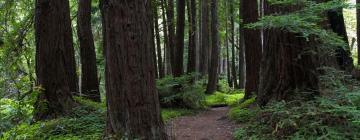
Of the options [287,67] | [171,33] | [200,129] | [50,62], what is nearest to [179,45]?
[171,33]

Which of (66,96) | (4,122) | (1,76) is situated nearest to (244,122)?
(66,96)

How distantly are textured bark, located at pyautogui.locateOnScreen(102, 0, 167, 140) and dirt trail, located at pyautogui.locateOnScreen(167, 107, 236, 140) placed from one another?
3.21 ft

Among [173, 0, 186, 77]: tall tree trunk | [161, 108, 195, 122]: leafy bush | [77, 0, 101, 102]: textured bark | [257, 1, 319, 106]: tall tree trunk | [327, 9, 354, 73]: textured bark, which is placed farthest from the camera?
[173, 0, 186, 77]: tall tree trunk

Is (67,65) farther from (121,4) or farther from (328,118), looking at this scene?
(328,118)

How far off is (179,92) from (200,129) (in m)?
Answer: 3.99

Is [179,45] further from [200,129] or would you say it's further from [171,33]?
[200,129]

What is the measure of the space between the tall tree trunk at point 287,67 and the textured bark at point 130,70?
2.87 meters

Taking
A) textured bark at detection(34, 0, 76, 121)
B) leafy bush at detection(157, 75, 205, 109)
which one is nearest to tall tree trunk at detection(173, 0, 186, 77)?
leafy bush at detection(157, 75, 205, 109)

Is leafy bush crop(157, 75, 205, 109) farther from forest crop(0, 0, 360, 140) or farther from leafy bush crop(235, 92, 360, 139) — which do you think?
leafy bush crop(235, 92, 360, 139)

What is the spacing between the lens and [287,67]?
24.6 feet

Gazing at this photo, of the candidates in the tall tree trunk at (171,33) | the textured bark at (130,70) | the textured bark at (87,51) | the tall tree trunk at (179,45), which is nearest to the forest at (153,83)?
the textured bark at (130,70)

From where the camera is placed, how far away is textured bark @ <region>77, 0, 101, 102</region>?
1243cm

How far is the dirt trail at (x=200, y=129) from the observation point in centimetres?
754

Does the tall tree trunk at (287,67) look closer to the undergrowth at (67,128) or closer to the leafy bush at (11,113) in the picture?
the undergrowth at (67,128)
